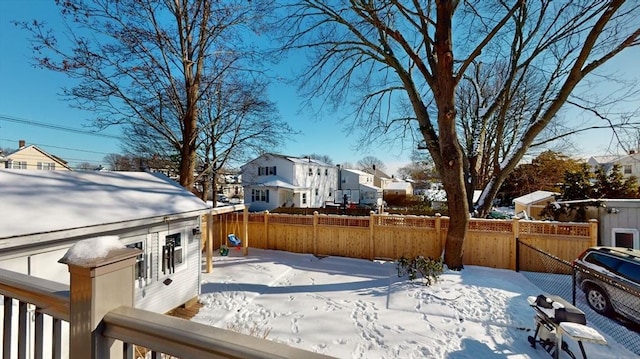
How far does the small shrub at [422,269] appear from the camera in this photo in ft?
23.4

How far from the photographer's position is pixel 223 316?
5.66 meters

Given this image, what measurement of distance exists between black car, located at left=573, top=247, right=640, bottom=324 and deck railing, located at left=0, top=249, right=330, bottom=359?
23.8 ft

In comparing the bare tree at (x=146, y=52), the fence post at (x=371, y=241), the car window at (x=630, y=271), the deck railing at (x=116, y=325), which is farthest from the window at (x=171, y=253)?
the car window at (x=630, y=271)

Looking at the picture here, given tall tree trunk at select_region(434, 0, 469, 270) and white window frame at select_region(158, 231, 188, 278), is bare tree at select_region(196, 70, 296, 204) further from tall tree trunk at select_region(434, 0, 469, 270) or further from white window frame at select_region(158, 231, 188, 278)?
tall tree trunk at select_region(434, 0, 469, 270)

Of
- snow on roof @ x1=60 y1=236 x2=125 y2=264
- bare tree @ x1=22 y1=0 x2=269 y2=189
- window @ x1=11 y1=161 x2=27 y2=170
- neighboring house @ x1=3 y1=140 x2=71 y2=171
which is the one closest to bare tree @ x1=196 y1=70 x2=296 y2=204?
bare tree @ x1=22 y1=0 x2=269 y2=189

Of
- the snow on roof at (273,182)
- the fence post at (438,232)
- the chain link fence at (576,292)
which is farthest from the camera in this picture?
the snow on roof at (273,182)

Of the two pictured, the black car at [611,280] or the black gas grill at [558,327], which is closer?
the black gas grill at [558,327]

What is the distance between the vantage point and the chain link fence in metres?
4.97

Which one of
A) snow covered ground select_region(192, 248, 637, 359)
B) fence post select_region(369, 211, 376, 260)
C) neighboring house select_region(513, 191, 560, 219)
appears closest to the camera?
snow covered ground select_region(192, 248, 637, 359)

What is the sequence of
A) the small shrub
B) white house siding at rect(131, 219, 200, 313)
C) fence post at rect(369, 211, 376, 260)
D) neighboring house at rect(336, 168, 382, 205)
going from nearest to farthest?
white house siding at rect(131, 219, 200, 313), the small shrub, fence post at rect(369, 211, 376, 260), neighboring house at rect(336, 168, 382, 205)

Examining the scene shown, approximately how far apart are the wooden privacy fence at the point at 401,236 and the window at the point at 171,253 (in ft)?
13.0

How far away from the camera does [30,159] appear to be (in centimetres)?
2600

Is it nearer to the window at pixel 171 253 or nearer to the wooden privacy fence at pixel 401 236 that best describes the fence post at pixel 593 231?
the wooden privacy fence at pixel 401 236

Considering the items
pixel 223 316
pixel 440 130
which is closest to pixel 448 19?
pixel 440 130
